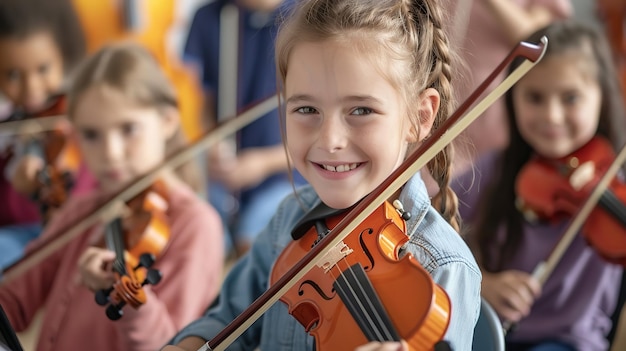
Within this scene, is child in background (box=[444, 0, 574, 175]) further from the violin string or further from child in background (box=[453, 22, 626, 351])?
the violin string

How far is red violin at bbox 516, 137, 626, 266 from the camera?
146cm

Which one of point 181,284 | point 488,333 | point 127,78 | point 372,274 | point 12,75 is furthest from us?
point 12,75

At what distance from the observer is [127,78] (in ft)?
5.14

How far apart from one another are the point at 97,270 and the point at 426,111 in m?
0.56

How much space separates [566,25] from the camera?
5.38 ft

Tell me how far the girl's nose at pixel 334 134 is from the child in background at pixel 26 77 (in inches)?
45.0

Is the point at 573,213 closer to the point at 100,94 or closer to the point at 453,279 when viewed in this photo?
the point at 453,279

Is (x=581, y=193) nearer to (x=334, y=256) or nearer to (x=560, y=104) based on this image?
(x=560, y=104)

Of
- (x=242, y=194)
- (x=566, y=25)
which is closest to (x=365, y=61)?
(x=566, y=25)

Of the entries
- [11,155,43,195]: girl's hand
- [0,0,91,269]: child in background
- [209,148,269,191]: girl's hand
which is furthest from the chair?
[209,148,269,191]: girl's hand

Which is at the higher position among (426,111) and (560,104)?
(426,111)

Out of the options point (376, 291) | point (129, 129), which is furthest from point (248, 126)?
point (376, 291)

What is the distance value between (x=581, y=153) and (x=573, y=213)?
117 mm

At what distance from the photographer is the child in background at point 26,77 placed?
1.98 meters
